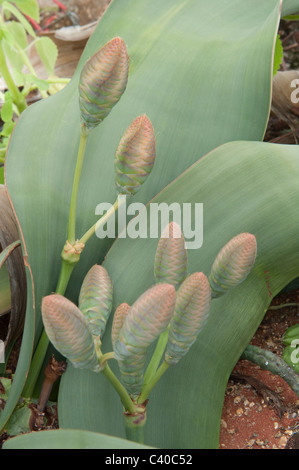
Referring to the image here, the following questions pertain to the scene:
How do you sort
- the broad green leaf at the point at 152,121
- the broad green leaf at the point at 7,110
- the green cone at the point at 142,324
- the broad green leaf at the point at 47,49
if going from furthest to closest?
the broad green leaf at the point at 47,49 → the broad green leaf at the point at 7,110 → the broad green leaf at the point at 152,121 → the green cone at the point at 142,324

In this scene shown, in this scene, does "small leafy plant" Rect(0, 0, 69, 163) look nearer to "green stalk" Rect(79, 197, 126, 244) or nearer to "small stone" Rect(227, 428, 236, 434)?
"green stalk" Rect(79, 197, 126, 244)

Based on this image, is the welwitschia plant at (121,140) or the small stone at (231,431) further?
the small stone at (231,431)

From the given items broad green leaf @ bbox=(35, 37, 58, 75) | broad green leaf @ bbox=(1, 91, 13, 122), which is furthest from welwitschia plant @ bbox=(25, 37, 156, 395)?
broad green leaf @ bbox=(35, 37, 58, 75)

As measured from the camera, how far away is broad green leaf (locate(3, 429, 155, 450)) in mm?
458

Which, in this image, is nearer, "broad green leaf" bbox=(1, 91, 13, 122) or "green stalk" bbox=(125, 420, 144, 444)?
"green stalk" bbox=(125, 420, 144, 444)

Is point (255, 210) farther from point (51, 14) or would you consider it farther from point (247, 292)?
point (51, 14)

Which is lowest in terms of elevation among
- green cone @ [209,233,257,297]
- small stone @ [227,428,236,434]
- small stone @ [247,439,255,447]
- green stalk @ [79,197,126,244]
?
small stone @ [247,439,255,447]

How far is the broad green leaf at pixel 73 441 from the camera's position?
1.50 ft

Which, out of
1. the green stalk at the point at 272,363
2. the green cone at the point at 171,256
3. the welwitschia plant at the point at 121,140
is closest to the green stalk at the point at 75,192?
the welwitschia plant at the point at 121,140

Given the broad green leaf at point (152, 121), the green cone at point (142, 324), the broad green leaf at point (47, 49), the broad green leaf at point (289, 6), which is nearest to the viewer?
the green cone at point (142, 324)

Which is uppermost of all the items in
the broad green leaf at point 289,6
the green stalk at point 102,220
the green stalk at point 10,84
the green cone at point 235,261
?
the broad green leaf at point 289,6

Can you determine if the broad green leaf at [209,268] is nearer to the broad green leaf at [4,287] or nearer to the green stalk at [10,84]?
the broad green leaf at [4,287]

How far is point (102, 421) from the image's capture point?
24.3 inches

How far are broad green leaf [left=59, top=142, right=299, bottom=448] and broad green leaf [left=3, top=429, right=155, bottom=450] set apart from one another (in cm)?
13
